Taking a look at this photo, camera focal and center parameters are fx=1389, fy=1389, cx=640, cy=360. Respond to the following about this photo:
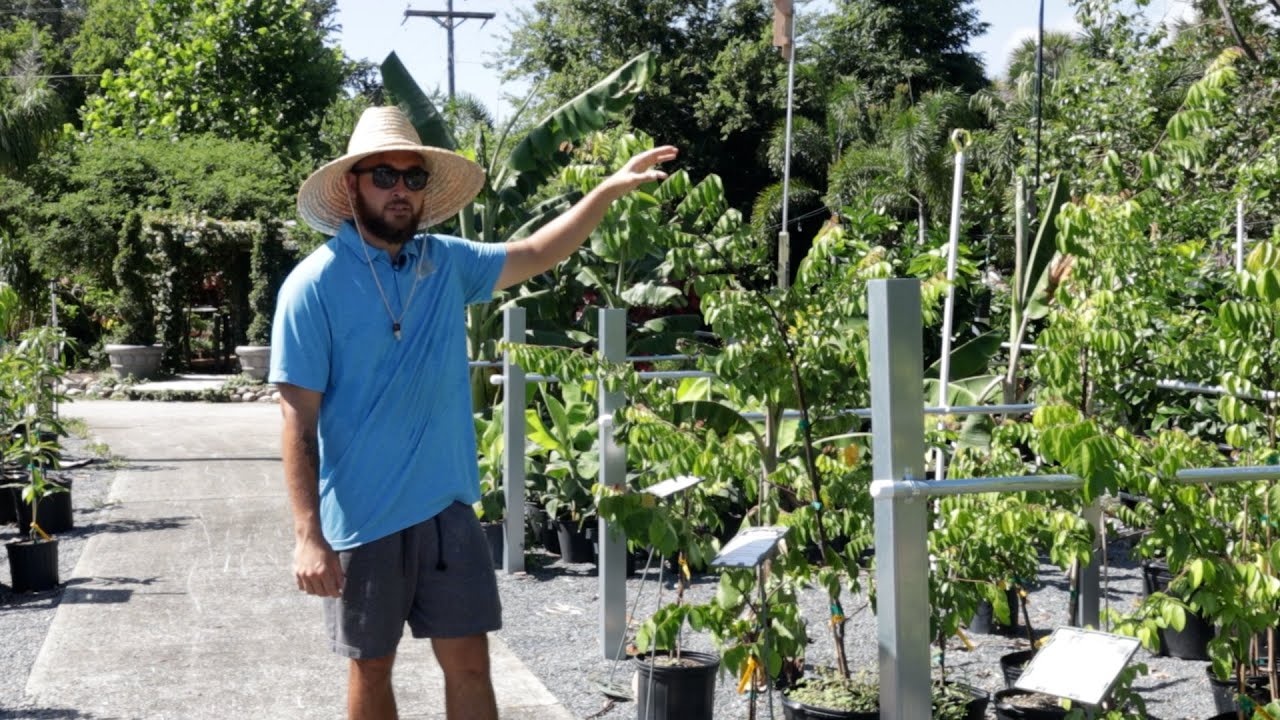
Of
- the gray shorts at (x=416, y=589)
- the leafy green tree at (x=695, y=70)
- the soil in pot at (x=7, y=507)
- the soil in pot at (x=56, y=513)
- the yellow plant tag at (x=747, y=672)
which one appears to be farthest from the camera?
the leafy green tree at (x=695, y=70)

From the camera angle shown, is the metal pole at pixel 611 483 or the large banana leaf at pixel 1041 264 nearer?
the metal pole at pixel 611 483

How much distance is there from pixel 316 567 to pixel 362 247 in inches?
33.5

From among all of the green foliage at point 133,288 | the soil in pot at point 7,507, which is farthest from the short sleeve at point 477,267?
the green foliage at point 133,288

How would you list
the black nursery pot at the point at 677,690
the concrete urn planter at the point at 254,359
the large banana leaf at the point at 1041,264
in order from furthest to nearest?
the concrete urn planter at the point at 254,359 → the large banana leaf at the point at 1041,264 → the black nursery pot at the point at 677,690

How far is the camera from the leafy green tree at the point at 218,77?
3638 cm

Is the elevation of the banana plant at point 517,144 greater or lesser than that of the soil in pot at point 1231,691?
greater

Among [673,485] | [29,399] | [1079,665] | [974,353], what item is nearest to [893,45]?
[974,353]

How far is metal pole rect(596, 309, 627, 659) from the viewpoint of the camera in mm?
5523

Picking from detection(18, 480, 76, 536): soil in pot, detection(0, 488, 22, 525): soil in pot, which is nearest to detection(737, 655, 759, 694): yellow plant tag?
detection(18, 480, 76, 536): soil in pot

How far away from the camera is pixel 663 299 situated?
10836 millimetres

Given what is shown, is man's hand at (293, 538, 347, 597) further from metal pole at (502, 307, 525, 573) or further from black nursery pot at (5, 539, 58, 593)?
black nursery pot at (5, 539, 58, 593)

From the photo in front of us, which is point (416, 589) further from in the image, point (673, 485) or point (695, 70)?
point (695, 70)

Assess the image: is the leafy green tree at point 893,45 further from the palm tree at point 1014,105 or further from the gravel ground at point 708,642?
the gravel ground at point 708,642

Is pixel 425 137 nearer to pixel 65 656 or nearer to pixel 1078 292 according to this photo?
pixel 65 656
